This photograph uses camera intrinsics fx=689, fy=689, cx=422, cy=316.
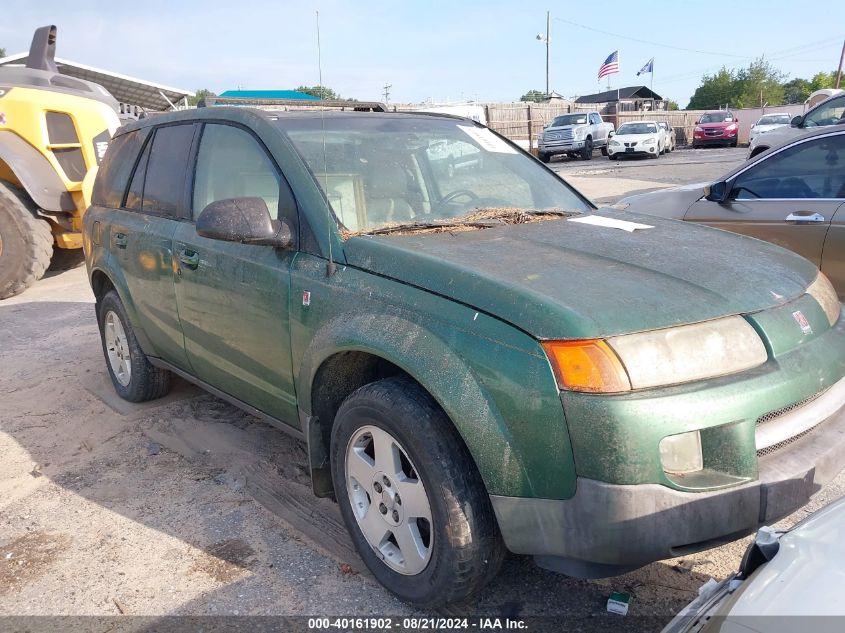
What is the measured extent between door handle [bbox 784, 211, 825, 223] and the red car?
30077 mm

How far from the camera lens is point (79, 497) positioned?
3.41 m

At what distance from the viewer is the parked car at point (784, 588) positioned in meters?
1.29

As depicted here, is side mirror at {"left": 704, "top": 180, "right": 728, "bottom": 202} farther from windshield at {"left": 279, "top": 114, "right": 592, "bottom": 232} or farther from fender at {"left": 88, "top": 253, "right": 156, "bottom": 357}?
fender at {"left": 88, "top": 253, "right": 156, "bottom": 357}

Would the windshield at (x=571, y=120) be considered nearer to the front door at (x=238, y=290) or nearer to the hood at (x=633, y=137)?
the hood at (x=633, y=137)

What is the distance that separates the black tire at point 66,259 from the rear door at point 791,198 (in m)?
8.12

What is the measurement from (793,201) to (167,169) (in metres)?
4.02

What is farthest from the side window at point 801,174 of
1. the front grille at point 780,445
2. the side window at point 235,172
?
the side window at point 235,172

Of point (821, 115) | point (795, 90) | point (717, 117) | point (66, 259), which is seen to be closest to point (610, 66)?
point (717, 117)

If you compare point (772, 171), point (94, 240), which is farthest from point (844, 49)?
point (94, 240)

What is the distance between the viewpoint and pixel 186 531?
10.0 ft

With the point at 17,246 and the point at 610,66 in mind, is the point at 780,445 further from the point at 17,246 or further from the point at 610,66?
the point at 610,66

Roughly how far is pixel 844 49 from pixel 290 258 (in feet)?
151

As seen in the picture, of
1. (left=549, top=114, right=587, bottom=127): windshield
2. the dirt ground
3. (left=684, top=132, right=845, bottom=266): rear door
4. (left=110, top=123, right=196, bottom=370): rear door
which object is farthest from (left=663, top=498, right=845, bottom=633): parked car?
(left=549, top=114, right=587, bottom=127): windshield

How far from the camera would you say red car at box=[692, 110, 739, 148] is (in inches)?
1240
